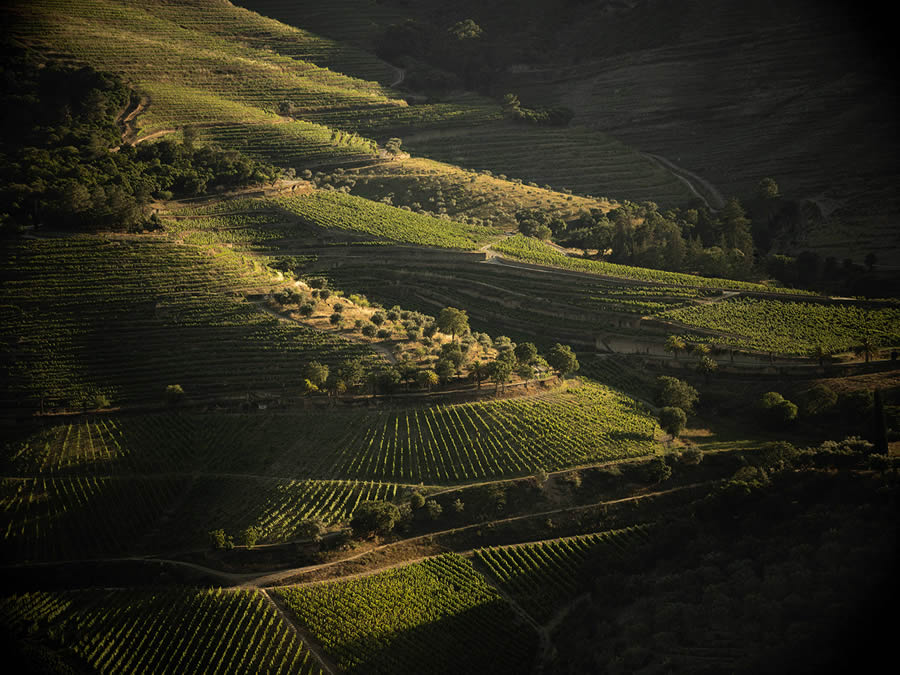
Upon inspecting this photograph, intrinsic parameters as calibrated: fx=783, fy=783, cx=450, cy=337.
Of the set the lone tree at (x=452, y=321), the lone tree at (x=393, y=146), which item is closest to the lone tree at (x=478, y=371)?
the lone tree at (x=452, y=321)

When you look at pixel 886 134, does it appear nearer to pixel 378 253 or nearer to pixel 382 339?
pixel 378 253

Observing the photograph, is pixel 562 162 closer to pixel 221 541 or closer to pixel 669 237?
pixel 669 237

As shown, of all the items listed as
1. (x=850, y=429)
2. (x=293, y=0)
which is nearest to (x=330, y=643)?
(x=850, y=429)

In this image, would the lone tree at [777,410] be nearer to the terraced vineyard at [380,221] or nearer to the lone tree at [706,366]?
the lone tree at [706,366]

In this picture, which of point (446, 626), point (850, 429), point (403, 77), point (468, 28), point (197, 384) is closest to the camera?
point (446, 626)

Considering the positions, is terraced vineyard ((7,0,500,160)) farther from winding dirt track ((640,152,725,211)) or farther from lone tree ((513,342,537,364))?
lone tree ((513,342,537,364))
